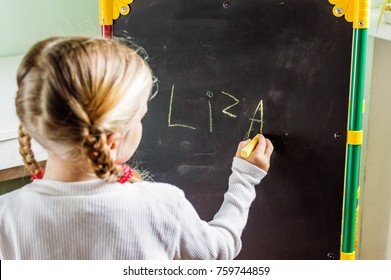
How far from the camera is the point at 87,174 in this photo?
38.3 inches

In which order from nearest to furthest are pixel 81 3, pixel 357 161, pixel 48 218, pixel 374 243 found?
1. pixel 48 218
2. pixel 357 161
3. pixel 374 243
4. pixel 81 3

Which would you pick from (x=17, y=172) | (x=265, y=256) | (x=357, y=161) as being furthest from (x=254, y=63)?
(x=17, y=172)

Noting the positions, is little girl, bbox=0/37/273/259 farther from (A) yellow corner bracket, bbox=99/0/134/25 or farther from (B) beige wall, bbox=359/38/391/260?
(B) beige wall, bbox=359/38/391/260

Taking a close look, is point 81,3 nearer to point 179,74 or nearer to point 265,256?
point 179,74

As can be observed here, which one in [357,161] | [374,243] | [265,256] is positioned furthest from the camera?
[374,243]

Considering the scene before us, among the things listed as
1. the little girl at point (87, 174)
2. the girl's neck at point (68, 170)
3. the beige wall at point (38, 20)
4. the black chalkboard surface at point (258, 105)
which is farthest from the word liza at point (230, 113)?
the beige wall at point (38, 20)

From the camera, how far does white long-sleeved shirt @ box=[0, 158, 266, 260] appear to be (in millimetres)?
952

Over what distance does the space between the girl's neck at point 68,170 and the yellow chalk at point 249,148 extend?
387 mm

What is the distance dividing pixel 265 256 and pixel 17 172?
30.9 inches

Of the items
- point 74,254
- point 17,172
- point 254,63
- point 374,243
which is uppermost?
point 254,63

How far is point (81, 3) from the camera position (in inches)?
77.8

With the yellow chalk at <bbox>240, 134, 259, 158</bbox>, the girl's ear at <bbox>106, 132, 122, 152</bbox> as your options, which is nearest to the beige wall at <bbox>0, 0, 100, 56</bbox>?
the yellow chalk at <bbox>240, 134, 259, 158</bbox>

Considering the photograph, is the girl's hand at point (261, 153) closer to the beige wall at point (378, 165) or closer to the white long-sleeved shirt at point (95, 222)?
the white long-sleeved shirt at point (95, 222)

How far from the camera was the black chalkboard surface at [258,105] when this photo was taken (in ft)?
4.34
